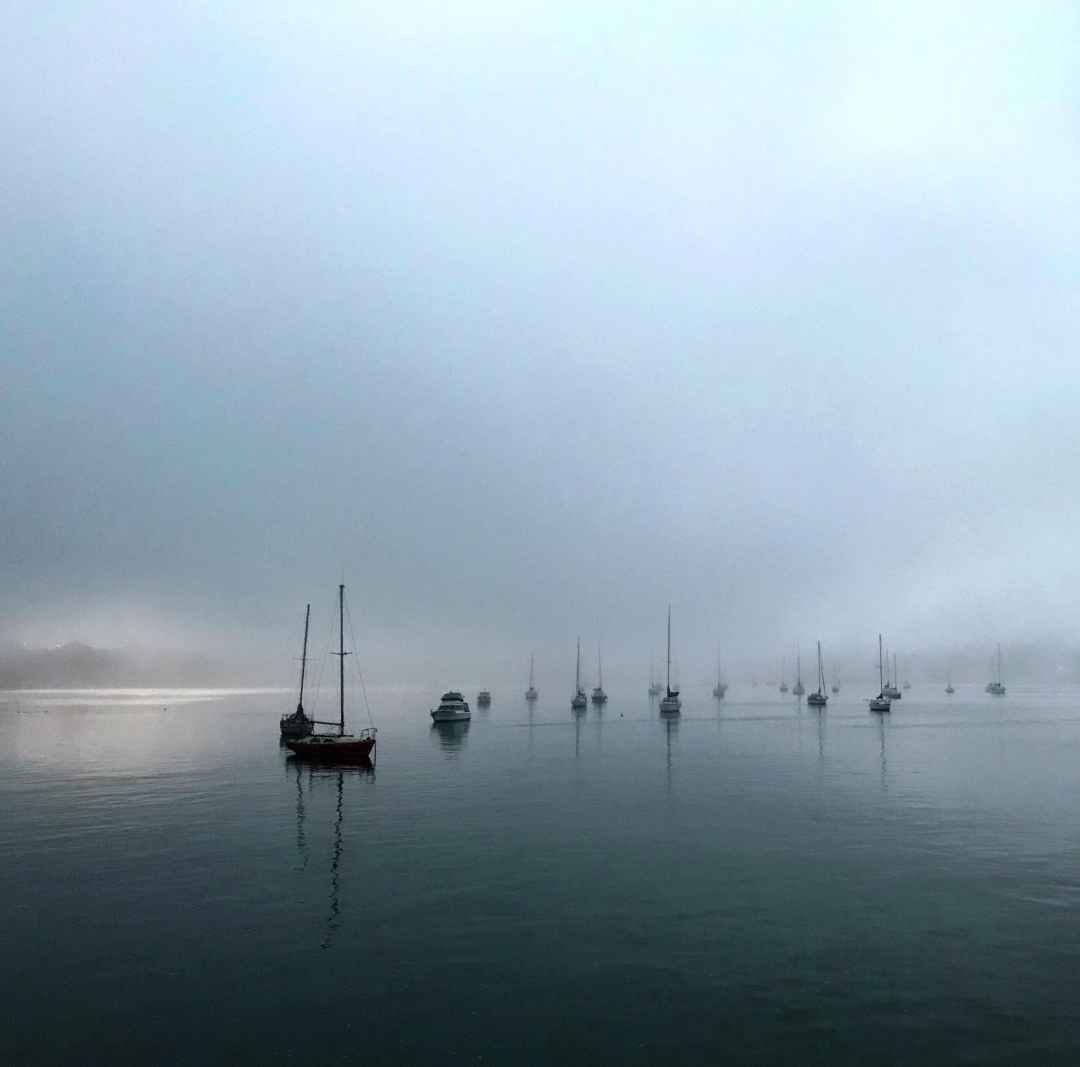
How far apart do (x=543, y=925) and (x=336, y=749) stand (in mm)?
59526

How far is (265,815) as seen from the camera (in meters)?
52.0

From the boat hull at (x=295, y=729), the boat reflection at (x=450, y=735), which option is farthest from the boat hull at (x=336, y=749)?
the boat hull at (x=295, y=729)

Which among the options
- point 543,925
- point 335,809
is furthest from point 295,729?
point 543,925

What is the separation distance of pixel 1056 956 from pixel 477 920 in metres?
19.5

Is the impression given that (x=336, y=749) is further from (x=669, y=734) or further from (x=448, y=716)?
(x=448, y=716)

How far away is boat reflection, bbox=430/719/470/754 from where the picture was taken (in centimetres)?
10543

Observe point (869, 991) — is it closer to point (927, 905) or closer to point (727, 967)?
point (727, 967)

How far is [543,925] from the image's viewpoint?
2803 cm

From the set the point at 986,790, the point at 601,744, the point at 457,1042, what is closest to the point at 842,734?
the point at 601,744

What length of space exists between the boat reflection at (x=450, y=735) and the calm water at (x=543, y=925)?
43.0 meters

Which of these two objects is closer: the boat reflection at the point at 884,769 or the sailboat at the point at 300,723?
the boat reflection at the point at 884,769

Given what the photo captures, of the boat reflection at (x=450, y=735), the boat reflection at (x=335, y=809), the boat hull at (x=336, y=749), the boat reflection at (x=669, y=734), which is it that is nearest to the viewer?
the boat reflection at (x=335, y=809)

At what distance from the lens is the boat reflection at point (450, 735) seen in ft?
346

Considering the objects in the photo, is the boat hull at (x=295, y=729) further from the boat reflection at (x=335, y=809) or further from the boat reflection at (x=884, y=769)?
the boat reflection at (x=884, y=769)
